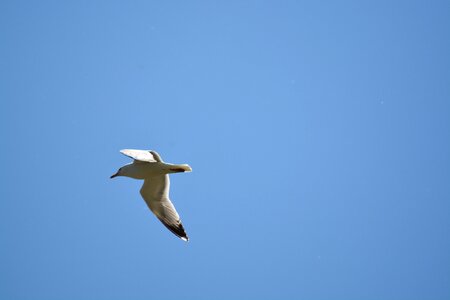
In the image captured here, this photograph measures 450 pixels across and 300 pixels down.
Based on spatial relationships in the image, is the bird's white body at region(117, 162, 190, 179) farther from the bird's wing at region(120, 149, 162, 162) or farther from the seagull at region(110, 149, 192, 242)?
the bird's wing at region(120, 149, 162, 162)

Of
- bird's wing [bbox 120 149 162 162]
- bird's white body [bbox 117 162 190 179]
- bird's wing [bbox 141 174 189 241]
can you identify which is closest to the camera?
bird's wing [bbox 120 149 162 162]

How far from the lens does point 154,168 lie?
893cm

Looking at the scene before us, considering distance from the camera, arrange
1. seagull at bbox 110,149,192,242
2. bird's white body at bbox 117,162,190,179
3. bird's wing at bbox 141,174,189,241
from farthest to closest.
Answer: bird's wing at bbox 141,174,189,241, seagull at bbox 110,149,192,242, bird's white body at bbox 117,162,190,179

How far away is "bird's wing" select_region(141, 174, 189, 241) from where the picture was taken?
965cm

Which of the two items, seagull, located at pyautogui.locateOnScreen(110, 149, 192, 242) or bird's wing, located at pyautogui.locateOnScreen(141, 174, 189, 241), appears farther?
bird's wing, located at pyautogui.locateOnScreen(141, 174, 189, 241)

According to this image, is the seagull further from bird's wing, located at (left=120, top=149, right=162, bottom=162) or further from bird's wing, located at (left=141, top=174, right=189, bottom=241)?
bird's wing, located at (left=120, top=149, right=162, bottom=162)

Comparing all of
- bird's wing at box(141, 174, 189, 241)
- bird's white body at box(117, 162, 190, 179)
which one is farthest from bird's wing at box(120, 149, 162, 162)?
bird's wing at box(141, 174, 189, 241)

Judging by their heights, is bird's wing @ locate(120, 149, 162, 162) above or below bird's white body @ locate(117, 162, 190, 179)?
below

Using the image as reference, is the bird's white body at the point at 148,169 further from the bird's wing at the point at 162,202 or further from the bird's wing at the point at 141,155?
the bird's wing at the point at 162,202

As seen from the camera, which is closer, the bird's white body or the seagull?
the bird's white body

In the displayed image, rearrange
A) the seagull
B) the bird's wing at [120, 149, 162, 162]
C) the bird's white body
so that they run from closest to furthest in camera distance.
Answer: the bird's wing at [120, 149, 162, 162] → the bird's white body → the seagull

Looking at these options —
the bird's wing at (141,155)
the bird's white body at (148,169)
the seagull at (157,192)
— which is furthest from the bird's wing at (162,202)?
the bird's wing at (141,155)

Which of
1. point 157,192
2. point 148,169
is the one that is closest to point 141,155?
point 148,169

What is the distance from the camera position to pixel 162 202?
9.76 meters
